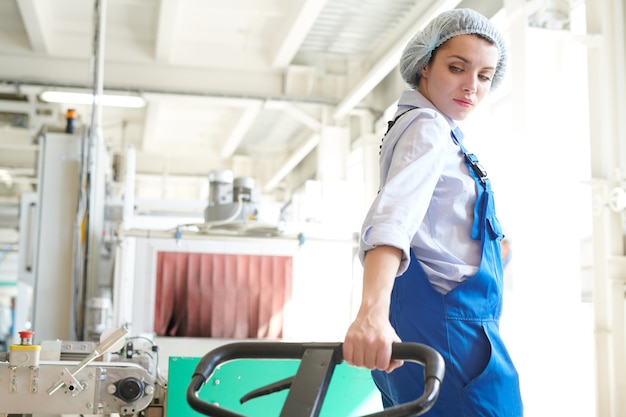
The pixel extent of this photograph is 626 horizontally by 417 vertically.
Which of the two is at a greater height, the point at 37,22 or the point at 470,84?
the point at 37,22

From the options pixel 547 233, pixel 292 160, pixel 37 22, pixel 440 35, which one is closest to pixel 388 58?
pixel 547 233

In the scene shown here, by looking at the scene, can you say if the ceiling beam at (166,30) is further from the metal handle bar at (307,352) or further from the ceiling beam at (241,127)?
the metal handle bar at (307,352)

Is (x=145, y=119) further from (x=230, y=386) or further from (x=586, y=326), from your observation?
(x=230, y=386)

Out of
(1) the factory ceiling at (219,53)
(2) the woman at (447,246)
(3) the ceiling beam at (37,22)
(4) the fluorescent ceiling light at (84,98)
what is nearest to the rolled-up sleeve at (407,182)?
→ (2) the woman at (447,246)

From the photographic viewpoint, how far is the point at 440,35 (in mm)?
1399

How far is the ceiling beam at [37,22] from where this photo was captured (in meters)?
6.62

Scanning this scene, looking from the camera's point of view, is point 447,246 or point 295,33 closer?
point 447,246

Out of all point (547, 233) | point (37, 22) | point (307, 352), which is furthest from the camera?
point (37, 22)

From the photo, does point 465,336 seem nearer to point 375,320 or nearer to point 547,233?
point 375,320

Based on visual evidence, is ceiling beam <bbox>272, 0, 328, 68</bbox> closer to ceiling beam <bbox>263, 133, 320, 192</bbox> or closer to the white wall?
ceiling beam <bbox>263, 133, 320, 192</bbox>

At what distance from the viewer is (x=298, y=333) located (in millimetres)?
4840

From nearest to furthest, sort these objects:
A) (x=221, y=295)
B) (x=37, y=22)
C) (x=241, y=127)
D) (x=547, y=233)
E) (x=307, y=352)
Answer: (x=307, y=352), (x=547, y=233), (x=221, y=295), (x=37, y=22), (x=241, y=127)

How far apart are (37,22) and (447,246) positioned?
21.3 ft

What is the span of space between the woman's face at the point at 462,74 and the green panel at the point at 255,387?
1237mm
